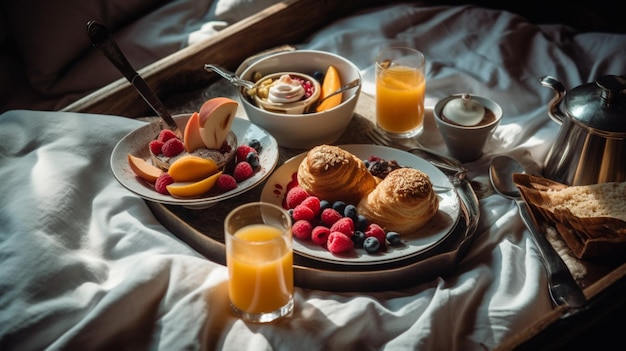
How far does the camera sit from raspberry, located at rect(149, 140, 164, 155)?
1292 mm

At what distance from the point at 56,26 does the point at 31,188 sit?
89 cm

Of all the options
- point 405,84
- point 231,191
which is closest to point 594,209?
point 405,84

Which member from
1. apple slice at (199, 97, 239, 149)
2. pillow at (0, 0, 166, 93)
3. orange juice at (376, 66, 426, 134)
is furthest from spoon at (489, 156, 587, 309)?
pillow at (0, 0, 166, 93)

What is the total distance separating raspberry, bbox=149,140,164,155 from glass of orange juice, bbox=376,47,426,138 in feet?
1.66

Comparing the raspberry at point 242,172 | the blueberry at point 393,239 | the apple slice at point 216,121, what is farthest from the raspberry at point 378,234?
the apple slice at point 216,121

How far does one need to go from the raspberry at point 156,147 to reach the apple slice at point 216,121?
0.09 metres

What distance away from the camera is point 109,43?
48.9 inches

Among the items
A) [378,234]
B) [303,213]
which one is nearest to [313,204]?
[303,213]

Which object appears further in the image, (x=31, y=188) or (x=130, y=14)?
(x=130, y=14)

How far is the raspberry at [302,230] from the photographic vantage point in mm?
1128

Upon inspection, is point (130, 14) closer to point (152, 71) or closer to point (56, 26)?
point (56, 26)

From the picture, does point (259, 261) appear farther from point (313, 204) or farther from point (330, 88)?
point (330, 88)

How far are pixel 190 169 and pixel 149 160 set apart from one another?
15cm

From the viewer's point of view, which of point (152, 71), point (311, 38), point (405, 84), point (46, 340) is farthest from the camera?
point (311, 38)
